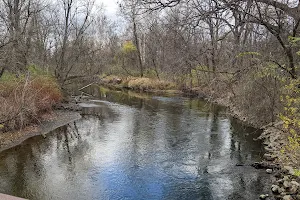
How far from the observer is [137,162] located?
30.8ft

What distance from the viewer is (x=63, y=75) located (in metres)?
22.2

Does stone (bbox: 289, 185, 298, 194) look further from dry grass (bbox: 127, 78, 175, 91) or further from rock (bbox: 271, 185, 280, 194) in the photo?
dry grass (bbox: 127, 78, 175, 91)

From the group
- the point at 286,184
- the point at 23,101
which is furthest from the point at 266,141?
the point at 23,101

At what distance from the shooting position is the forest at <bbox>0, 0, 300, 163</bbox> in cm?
605

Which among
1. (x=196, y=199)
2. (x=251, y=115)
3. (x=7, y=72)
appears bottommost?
(x=196, y=199)

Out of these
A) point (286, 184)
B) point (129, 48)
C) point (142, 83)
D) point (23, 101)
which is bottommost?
point (286, 184)


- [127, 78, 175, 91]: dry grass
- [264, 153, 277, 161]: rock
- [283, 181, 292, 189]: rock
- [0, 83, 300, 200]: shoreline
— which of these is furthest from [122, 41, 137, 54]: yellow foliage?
[283, 181, 292, 189]: rock

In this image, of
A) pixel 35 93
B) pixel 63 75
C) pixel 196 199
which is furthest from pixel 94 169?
pixel 63 75

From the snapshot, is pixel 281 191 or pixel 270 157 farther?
pixel 270 157

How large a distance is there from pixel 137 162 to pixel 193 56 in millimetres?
4234

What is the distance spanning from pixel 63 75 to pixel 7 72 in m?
6.37

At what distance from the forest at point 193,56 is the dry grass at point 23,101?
0.04 metres

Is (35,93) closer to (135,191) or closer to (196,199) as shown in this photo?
(135,191)

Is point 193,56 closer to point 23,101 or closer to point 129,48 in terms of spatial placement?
point 23,101
